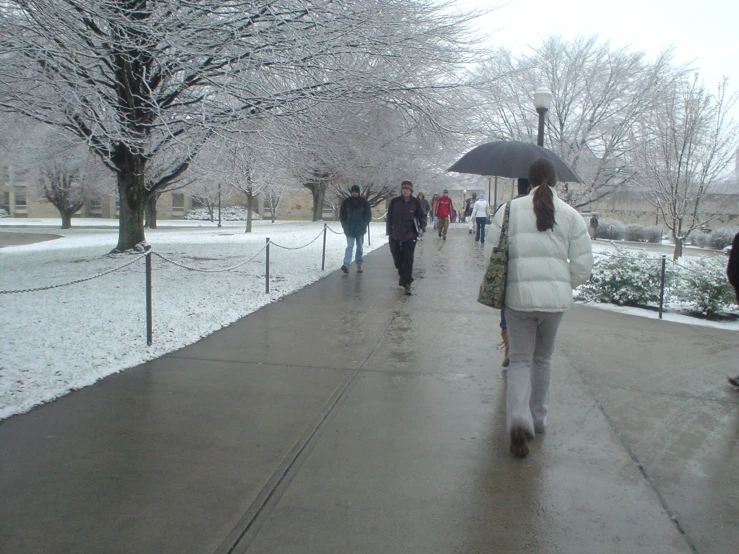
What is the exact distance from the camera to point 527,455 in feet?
12.1

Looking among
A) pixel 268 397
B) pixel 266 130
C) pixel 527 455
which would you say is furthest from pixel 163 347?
pixel 266 130

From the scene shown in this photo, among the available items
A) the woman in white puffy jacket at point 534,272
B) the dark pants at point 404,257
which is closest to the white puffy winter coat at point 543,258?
the woman in white puffy jacket at point 534,272

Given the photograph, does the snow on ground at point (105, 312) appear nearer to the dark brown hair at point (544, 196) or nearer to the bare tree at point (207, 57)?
the bare tree at point (207, 57)

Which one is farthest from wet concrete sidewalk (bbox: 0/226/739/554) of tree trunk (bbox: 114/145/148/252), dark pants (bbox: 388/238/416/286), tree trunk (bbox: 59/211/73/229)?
tree trunk (bbox: 59/211/73/229)

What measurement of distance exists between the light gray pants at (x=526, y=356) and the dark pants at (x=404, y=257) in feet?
18.7

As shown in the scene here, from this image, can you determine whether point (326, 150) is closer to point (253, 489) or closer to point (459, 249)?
point (459, 249)

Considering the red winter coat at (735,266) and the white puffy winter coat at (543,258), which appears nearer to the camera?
the white puffy winter coat at (543,258)

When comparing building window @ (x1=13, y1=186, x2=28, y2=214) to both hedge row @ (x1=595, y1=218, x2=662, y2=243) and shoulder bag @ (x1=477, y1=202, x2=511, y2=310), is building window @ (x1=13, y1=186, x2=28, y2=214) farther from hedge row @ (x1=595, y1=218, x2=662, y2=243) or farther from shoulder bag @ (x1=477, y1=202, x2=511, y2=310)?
shoulder bag @ (x1=477, y1=202, x2=511, y2=310)

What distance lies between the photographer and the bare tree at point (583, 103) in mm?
23625

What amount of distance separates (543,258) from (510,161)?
176 centimetres

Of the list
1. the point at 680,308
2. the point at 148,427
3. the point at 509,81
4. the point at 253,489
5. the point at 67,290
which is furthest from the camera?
the point at 509,81

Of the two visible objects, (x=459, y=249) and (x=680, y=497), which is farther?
(x=459, y=249)

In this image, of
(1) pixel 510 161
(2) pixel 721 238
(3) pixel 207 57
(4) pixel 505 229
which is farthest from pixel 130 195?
(2) pixel 721 238

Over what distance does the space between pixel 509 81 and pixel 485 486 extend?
23.4 metres
